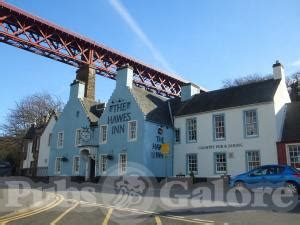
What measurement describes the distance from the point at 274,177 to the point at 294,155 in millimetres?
7118

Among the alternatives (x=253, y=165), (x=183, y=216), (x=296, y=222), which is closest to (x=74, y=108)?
(x=253, y=165)

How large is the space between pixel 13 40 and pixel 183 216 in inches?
1103

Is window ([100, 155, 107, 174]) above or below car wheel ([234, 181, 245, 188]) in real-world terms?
above

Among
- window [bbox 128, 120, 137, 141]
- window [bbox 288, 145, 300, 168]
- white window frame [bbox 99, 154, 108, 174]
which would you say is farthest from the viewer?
white window frame [bbox 99, 154, 108, 174]

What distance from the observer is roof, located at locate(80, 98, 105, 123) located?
3344 cm

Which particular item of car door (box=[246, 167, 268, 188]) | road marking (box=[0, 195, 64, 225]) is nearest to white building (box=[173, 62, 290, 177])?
car door (box=[246, 167, 268, 188])

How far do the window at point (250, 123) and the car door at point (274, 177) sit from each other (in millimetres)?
7778

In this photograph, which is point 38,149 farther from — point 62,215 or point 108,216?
point 108,216

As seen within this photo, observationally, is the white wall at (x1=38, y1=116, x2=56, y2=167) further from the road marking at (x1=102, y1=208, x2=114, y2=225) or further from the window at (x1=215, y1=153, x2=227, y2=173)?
the road marking at (x1=102, y1=208, x2=114, y2=225)

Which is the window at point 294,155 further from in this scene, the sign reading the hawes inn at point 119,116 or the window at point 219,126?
the sign reading the hawes inn at point 119,116

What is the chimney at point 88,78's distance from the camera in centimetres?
3612

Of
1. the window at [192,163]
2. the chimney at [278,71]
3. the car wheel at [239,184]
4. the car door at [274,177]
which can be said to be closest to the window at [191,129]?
the window at [192,163]

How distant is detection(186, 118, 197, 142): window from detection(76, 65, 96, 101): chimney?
12.5 metres

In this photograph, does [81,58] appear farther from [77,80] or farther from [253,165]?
[253,165]
